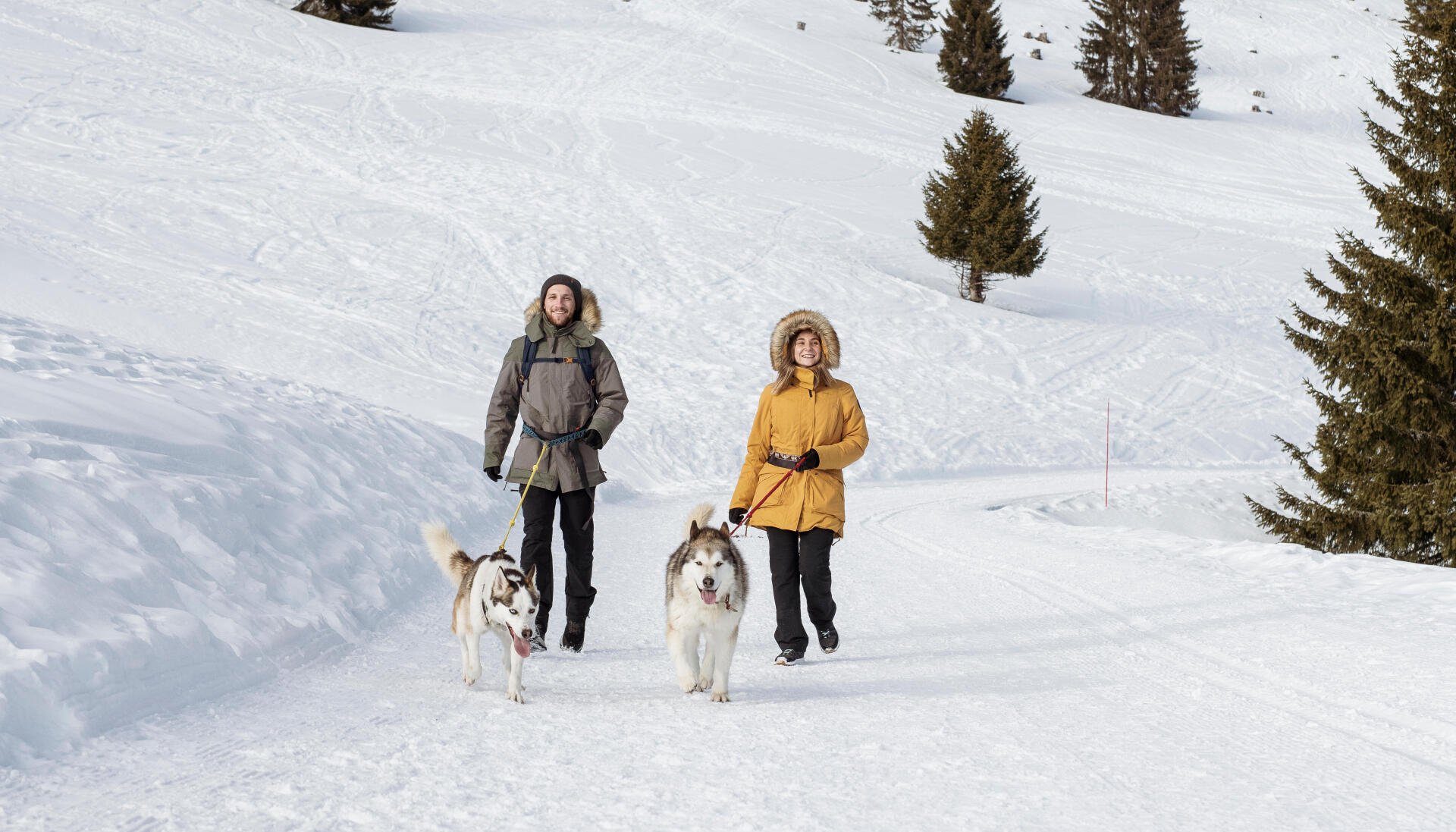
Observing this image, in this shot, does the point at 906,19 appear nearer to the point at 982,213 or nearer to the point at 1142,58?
the point at 1142,58

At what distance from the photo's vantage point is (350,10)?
179 feet

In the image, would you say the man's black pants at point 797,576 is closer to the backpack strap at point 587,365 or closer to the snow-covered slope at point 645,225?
the backpack strap at point 587,365

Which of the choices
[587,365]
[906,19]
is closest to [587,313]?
[587,365]


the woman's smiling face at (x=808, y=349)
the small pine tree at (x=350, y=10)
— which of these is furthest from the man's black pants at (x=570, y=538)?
the small pine tree at (x=350, y=10)

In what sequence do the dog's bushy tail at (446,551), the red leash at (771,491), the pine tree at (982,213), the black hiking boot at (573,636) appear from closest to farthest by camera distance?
the dog's bushy tail at (446,551) < the red leash at (771,491) < the black hiking boot at (573,636) < the pine tree at (982,213)

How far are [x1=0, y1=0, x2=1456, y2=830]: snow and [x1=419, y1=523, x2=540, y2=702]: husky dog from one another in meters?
0.16

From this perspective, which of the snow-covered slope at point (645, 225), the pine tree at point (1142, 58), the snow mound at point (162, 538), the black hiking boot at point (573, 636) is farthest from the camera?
the pine tree at point (1142, 58)

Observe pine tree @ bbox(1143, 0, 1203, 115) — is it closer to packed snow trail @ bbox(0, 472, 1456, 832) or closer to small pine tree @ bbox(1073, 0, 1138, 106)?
small pine tree @ bbox(1073, 0, 1138, 106)

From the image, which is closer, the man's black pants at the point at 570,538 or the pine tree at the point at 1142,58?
the man's black pants at the point at 570,538

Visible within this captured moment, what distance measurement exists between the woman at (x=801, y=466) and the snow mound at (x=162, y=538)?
248cm

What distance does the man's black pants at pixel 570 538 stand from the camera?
20.3ft

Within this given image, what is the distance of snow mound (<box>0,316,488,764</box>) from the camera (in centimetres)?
417

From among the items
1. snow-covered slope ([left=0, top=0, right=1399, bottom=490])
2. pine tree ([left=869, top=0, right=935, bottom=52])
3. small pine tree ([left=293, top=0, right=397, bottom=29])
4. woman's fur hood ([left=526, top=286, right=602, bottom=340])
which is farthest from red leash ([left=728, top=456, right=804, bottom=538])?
pine tree ([left=869, top=0, right=935, bottom=52])

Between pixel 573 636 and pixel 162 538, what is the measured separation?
2229 mm
